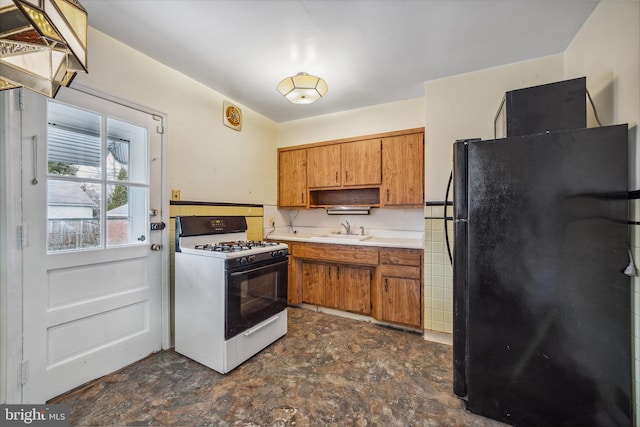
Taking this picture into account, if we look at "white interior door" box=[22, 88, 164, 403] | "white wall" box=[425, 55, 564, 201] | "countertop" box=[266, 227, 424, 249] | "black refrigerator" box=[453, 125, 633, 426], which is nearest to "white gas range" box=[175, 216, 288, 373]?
"white interior door" box=[22, 88, 164, 403]

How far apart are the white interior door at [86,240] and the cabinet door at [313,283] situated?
5.15 feet

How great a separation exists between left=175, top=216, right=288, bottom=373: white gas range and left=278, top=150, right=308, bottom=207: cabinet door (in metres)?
1.24

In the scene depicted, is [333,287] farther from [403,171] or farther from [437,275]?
[403,171]

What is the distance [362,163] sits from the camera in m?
3.19

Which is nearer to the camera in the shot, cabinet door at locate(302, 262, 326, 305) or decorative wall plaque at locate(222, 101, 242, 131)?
decorative wall plaque at locate(222, 101, 242, 131)

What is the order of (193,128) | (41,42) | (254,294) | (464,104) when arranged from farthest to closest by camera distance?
(193,128), (464,104), (254,294), (41,42)

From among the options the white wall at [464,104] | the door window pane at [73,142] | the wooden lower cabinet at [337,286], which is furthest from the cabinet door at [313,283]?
the door window pane at [73,142]

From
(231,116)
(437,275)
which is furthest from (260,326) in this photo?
(231,116)

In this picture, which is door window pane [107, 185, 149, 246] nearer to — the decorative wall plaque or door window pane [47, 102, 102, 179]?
door window pane [47, 102, 102, 179]

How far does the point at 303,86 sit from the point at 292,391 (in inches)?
93.1

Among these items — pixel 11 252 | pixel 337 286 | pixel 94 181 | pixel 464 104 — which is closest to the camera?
pixel 11 252

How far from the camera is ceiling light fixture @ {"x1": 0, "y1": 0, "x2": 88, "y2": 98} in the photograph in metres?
0.66

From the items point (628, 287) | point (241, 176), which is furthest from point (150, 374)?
point (628, 287)

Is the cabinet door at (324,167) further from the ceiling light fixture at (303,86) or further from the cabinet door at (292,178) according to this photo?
the ceiling light fixture at (303,86)
